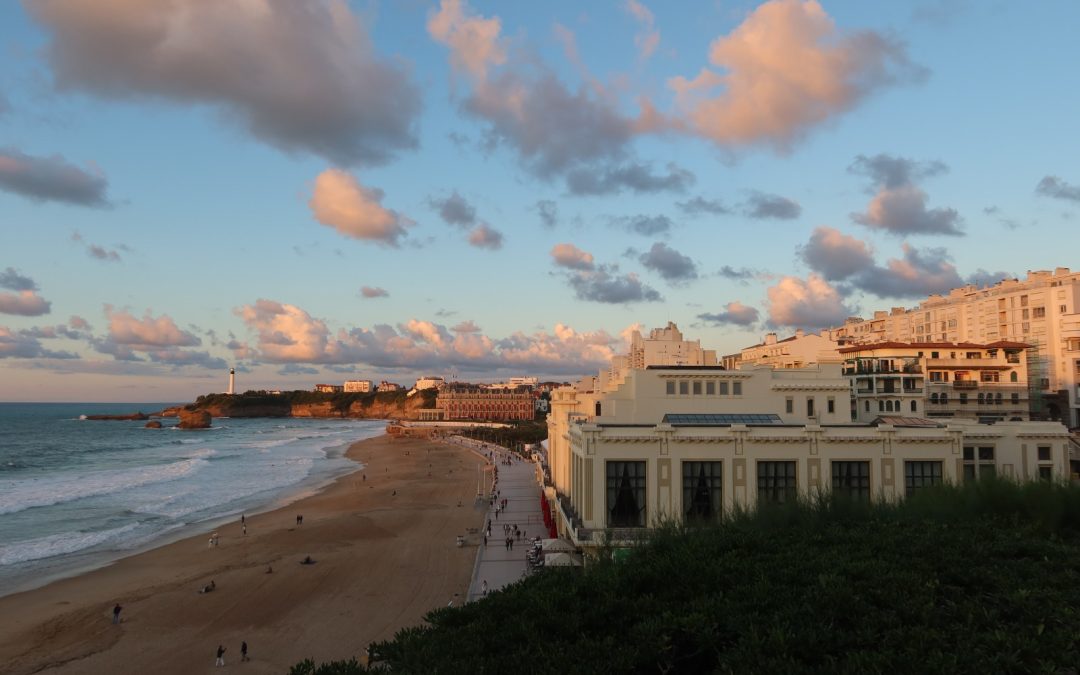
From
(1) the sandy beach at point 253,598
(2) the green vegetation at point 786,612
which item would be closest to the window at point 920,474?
(2) the green vegetation at point 786,612

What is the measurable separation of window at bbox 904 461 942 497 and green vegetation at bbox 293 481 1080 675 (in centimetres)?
1553

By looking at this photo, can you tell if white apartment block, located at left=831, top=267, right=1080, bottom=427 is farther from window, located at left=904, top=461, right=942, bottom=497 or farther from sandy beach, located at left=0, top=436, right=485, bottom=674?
sandy beach, located at left=0, top=436, right=485, bottom=674

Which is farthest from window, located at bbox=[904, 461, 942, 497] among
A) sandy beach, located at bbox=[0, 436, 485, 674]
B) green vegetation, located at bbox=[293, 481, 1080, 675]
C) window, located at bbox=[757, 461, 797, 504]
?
sandy beach, located at bbox=[0, 436, 485, 674]

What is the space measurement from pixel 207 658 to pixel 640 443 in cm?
1851

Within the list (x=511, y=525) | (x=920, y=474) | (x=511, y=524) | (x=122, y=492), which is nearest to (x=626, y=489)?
(x=920, y=474)

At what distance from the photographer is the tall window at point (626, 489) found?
29.0m

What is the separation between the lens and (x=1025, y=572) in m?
12.8

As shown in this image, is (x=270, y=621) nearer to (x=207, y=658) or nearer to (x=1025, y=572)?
(x=207, y=658)

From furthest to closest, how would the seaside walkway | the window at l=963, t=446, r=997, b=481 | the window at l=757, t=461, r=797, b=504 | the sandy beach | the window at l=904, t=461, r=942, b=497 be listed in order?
the window at l=963, t=446, r=997, b=481
the seaside walkway
the window at l=904, t=461, r=942, b=497
the window at l=757, t=461, r=797, b=504
the sandy beach

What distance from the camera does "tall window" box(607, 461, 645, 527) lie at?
29.0m

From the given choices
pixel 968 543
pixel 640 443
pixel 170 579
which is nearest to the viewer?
pixel 968 543

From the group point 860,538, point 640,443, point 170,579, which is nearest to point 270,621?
point 170,579

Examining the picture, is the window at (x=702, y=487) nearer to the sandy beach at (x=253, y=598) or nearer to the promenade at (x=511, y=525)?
the promenade at (x=511, y=525)

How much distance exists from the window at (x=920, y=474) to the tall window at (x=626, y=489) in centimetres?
1164
